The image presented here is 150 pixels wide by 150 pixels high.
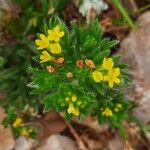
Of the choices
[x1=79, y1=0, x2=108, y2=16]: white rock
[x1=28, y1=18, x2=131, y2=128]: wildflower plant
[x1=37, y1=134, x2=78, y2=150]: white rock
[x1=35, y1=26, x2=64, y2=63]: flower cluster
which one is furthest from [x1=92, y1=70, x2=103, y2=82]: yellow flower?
[x1=37, y1=134, x2=78, y2=150]: white rock

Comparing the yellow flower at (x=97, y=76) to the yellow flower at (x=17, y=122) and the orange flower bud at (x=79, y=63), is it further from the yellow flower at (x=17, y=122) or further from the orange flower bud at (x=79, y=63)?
the yellow flower at (x=17, y=122)

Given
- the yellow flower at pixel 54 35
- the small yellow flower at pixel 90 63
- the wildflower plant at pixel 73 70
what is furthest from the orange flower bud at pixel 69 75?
the yellow flower at pixel 54 35

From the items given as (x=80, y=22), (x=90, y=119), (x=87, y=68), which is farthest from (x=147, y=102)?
(x=87, y=68)

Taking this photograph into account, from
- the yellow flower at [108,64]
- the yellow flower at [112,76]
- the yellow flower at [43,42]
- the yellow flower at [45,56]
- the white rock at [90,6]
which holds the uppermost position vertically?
the white rock at [90,6]

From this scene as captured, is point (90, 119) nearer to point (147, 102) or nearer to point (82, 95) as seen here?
point (147, 102)

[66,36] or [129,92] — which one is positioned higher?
[66,36]
